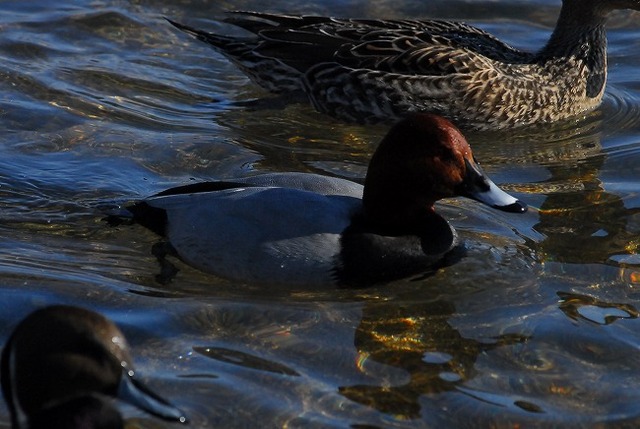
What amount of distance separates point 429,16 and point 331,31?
2.59 meters

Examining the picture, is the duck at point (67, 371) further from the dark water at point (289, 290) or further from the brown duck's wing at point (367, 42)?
the brown duck's wing at point (367, 42)

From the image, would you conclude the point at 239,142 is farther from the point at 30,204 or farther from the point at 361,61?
the point at 30,204

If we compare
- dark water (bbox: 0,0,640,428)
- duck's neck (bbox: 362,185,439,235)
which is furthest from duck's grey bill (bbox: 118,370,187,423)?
duck's neck (bbox: 362,185,439,235)

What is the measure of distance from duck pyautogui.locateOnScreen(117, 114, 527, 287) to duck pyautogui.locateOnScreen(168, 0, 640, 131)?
2.71 meters

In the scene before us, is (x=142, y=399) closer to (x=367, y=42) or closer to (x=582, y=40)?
(x=367, y=42)

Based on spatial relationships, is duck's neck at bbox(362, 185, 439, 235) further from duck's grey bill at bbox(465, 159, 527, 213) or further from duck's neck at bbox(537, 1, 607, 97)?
duck's neck at bbox(537, 1, 607, 97)

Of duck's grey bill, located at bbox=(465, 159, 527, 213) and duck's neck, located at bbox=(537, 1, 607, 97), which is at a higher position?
duck's neck, located at bbox=(537, 1, 607, 97)

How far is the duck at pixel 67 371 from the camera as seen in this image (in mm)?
5176

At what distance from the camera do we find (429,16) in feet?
44.0

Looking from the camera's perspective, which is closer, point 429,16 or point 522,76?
point 522,76

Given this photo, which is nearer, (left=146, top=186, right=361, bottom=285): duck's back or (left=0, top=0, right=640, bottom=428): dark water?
(left=0, top=0, right=640, bottom=428): dark water

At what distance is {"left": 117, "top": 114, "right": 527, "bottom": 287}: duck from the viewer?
778 cm

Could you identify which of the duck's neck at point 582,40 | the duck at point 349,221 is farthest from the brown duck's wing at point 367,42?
the duck at point 349,221

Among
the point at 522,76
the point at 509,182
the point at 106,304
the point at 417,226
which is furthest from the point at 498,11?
the point at 106,304
